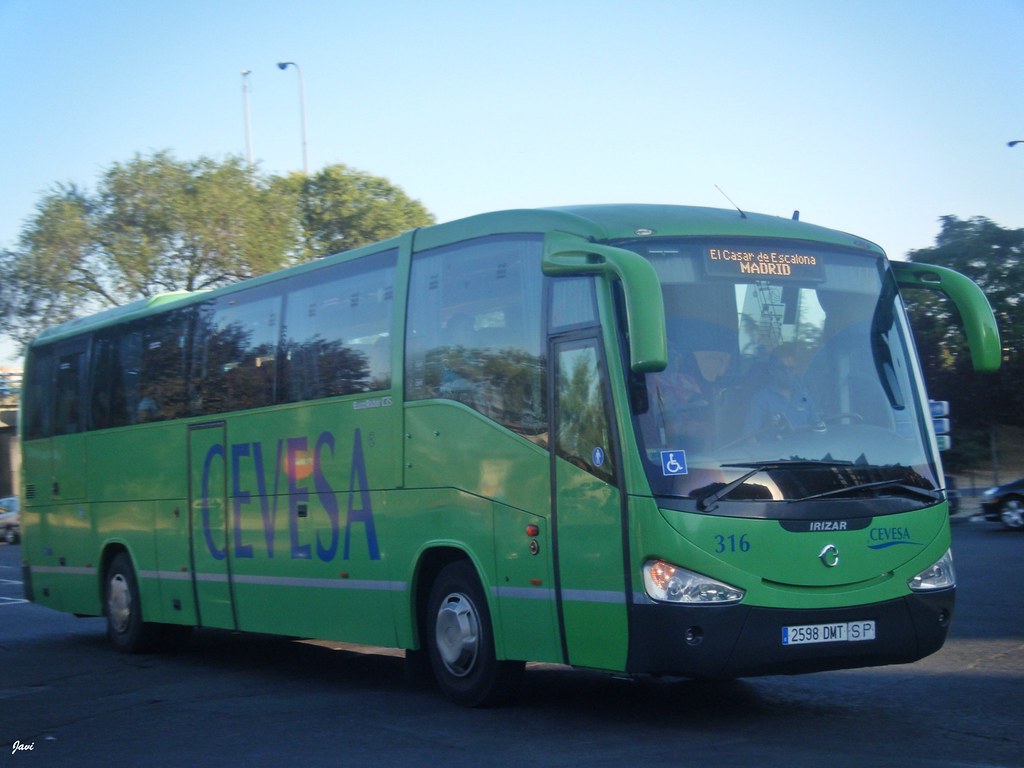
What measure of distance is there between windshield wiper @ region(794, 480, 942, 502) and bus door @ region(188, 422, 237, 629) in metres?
6.73

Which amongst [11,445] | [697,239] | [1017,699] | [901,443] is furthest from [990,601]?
[11,445]

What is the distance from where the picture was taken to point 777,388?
314 inches

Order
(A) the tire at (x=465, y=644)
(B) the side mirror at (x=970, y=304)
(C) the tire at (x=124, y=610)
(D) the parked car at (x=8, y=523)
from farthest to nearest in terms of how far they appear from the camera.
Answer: (D) the parked car at (x=8, y=523) < (C) the tire at (x=124, y=610) < (A) the tire at (x=465, y=644) < (B) the side mirror at (x=970, y=304)

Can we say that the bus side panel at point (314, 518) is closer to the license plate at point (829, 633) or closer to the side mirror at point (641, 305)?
the side mirror at point (641, 305)

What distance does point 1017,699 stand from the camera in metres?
8.72

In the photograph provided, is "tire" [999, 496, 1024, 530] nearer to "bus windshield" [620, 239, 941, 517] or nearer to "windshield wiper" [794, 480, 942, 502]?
"bus windshield" [620, 239, 941, 517]

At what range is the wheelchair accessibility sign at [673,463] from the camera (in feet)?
25.0

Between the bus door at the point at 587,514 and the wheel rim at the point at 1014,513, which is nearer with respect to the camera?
the bus door at the point at 587,514

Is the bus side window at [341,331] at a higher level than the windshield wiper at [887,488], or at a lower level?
higher

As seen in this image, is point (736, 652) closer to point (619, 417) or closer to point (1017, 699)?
point (619, 417)

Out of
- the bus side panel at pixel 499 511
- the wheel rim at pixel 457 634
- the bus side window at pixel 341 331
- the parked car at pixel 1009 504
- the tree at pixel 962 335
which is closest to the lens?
the bus side panel at pixel 499 511

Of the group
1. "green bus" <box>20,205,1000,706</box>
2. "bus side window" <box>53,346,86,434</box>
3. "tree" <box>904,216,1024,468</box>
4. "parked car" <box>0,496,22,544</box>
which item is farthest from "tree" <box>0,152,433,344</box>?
"green bus" <box>20,205,1000,706</box>

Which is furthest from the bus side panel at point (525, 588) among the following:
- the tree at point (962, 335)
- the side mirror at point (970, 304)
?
the tree at point (962, 335)

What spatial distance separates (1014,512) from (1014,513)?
0.02 meters
